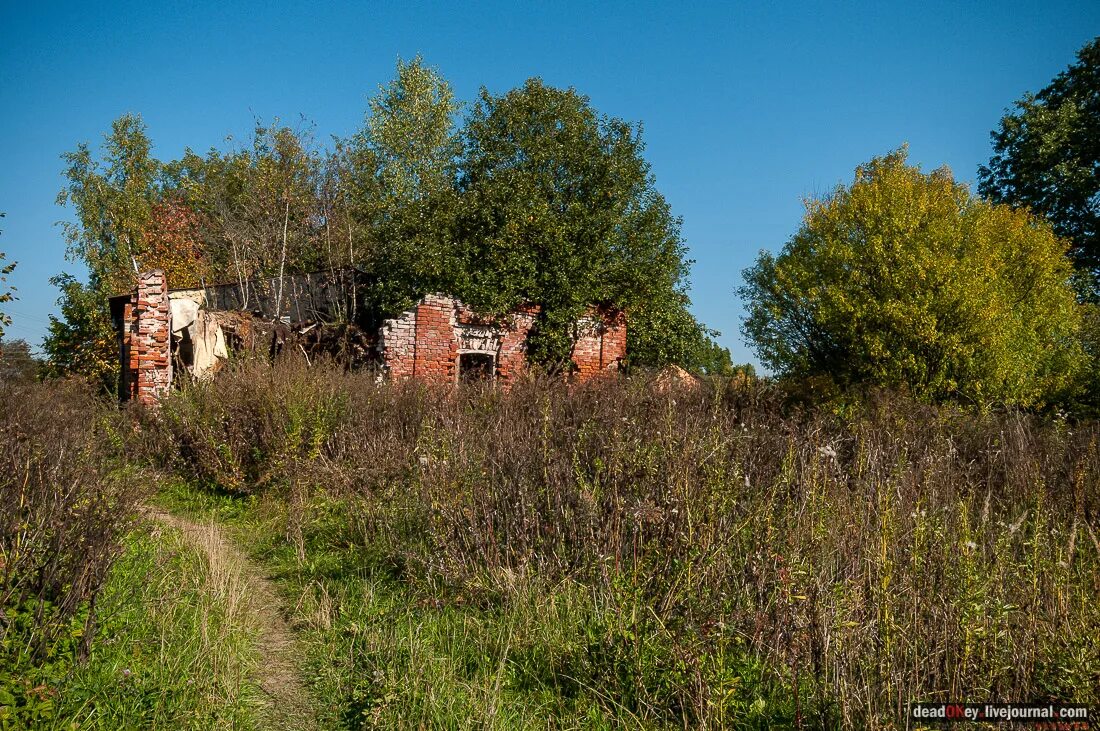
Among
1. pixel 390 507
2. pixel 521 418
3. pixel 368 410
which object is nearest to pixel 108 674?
pixel 390 507

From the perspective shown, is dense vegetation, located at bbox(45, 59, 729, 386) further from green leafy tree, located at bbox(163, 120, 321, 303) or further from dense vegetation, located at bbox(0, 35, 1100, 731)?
dense vegetation, located at bbox(0, 35, 1100, 731)

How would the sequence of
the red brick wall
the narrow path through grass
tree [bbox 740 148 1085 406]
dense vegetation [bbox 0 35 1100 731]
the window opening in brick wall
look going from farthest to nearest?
the red brick wall, the window opening in brick wall, tree [bbox 740 148 1085 406], the narrow path through grass, dense vegetation [bbox 0 35 1100 731]

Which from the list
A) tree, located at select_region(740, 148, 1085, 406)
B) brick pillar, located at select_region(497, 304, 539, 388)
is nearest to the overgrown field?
tree, located at select_region(740, 148, 1085, 406)

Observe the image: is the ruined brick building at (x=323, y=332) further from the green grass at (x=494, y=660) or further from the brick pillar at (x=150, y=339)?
the green grass at (x=494, y=660)

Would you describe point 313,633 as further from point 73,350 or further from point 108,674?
point 73,350

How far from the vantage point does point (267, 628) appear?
472cm

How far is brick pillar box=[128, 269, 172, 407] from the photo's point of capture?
47.5 feet

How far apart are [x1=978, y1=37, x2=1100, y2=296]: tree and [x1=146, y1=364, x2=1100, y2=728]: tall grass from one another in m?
18.1

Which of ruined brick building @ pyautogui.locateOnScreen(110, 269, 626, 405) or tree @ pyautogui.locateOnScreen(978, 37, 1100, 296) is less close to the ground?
tree @ pyautogui.locateOnScreen(978, 37, 1100, 296)

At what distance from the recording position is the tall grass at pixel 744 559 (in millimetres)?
3043

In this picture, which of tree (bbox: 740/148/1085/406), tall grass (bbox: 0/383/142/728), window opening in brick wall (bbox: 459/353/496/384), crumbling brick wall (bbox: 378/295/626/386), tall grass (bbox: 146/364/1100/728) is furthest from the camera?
window opening in brick wall (bbox: 459/353/496/384)

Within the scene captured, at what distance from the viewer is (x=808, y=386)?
655 inches

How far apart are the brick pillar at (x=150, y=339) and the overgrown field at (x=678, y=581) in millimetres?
8531

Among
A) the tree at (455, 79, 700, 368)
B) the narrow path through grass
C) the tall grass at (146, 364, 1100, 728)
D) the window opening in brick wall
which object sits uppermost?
the tree at (455, 79, 700, 368)
